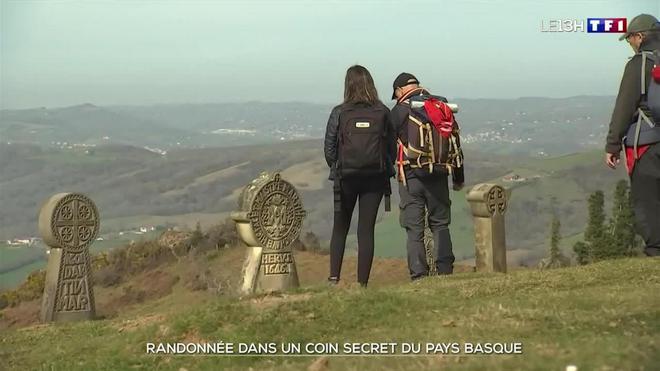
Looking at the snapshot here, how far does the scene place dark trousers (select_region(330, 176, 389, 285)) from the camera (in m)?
9.03

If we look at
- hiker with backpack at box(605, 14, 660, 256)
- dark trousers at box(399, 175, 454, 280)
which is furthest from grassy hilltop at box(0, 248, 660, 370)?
hiker with backpack at box(605, 14, 660, 256)

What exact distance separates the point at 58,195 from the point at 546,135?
95.0m

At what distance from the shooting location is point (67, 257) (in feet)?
38.4

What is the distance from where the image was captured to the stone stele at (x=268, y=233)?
35.5 ft

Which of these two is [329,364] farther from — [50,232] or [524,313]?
[50,232]

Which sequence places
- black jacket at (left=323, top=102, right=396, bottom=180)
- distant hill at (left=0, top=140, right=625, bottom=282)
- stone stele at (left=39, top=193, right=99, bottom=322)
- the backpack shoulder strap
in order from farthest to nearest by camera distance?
distant hill at (left=0, top=140, right=625, bottom=282) < stone stele at (left=39, top=193, right=99, bottom=322) < black jacket at (left=323, top=102, right=396, bottom=180) < the backpack shoulder strap

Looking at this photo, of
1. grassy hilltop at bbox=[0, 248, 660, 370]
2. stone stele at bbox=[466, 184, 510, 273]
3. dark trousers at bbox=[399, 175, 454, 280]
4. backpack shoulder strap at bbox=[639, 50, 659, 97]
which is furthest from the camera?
stone stele at bbox=[466, 184, 510, 273]

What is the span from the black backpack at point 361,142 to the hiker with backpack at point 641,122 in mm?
2094

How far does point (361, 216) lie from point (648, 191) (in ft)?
8.79

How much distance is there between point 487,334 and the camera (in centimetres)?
593

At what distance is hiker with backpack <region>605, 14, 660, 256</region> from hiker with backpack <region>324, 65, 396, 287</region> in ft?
6.86

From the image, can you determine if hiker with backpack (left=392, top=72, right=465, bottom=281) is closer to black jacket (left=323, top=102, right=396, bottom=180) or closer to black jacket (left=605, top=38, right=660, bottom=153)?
black jacket (left=323, top=102, right=396, bottom=180)

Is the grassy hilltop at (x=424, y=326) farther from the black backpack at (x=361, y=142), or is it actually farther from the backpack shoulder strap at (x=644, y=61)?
the backpack shoulder strap at (x=644, y=61)

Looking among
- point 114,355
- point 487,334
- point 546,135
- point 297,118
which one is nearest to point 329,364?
point 487,334
